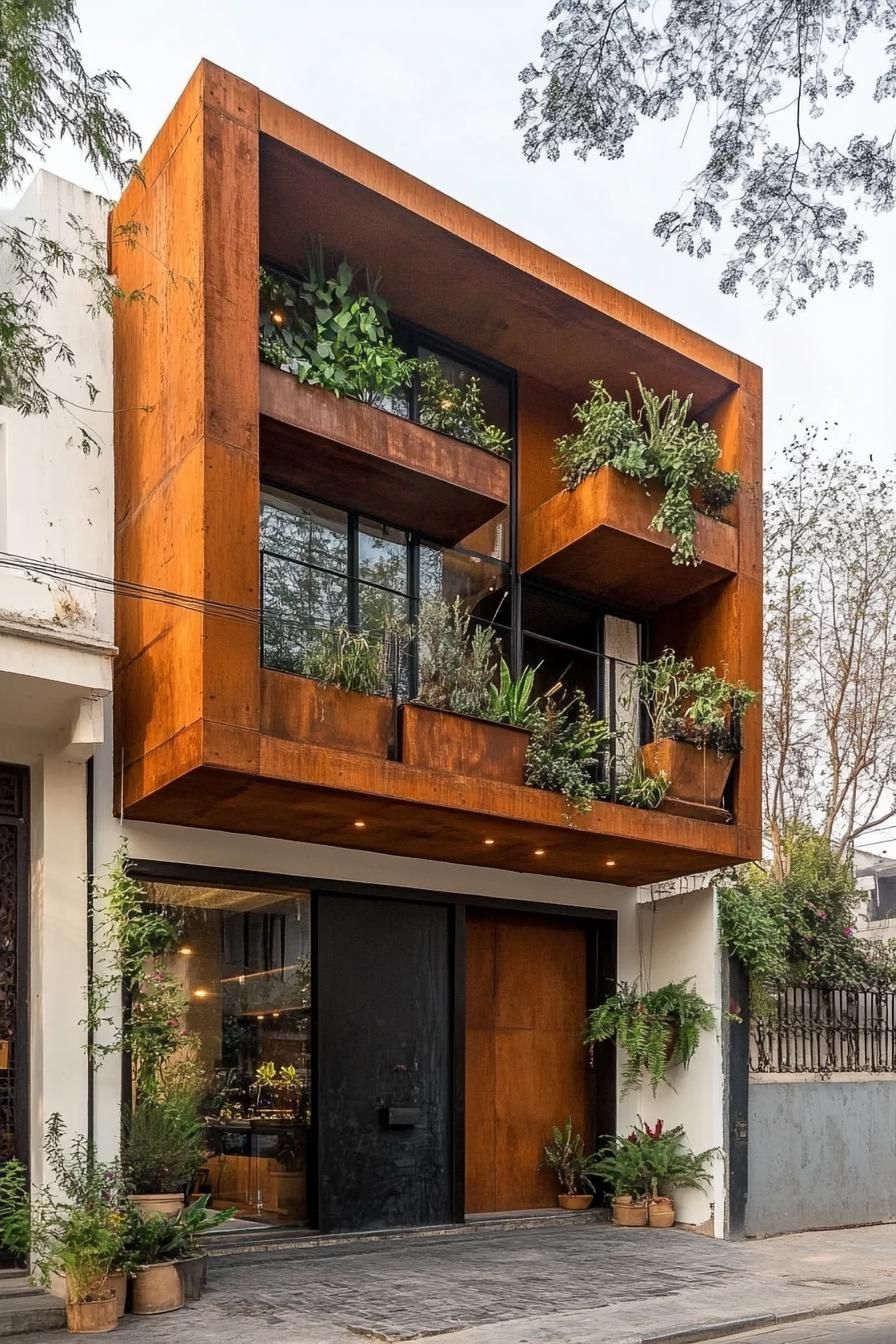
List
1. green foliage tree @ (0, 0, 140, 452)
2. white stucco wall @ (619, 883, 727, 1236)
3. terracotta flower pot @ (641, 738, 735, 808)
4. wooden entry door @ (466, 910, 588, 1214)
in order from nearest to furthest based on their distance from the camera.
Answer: green foliage tree @ (0, 0, 140, 452) < terracotta flower pot @ (641, 738, 735, 808) < wooden entry door @ (466, 910, 588, 1214) < white stucco wall @ (619, 883, 727, 1236)

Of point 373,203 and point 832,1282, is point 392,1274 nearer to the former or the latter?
point 832,1282

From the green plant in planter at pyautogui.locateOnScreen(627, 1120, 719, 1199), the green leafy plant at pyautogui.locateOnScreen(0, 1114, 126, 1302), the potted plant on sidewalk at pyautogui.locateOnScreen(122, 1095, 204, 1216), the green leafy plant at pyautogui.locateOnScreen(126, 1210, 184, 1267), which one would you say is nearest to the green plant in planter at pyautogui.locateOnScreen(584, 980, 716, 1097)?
the green plant in planter at pyautogui.locateOnScreen(627, 1120, 719, 1199)

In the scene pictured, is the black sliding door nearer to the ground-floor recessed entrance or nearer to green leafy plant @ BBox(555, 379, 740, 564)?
the ground-floor recessed entrance

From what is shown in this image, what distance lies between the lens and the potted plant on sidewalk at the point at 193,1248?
34.3 ft

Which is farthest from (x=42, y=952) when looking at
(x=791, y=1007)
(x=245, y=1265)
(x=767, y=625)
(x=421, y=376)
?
(x=767, y=625)

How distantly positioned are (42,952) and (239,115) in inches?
274

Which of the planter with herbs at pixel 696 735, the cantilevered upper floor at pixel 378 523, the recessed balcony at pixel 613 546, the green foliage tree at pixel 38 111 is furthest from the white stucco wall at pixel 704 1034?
the green foliage tree at pixel 38 111

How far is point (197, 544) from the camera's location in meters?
10.8

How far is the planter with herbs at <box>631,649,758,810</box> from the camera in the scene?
1444 cm

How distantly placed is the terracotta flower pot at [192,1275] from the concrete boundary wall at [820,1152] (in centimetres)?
675

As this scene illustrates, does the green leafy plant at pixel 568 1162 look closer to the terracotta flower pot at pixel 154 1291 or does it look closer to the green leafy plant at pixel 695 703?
the green leafy plant at pixel 695 703

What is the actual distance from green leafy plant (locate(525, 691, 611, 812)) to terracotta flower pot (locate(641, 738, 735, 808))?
0.60 metres

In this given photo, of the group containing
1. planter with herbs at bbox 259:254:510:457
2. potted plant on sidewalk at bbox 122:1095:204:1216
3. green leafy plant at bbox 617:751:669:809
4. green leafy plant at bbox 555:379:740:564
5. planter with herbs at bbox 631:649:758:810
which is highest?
planter with herbs at bbox 259:254:510:457

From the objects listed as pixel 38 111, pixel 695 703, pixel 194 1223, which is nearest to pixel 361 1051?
pixel 194 1223
